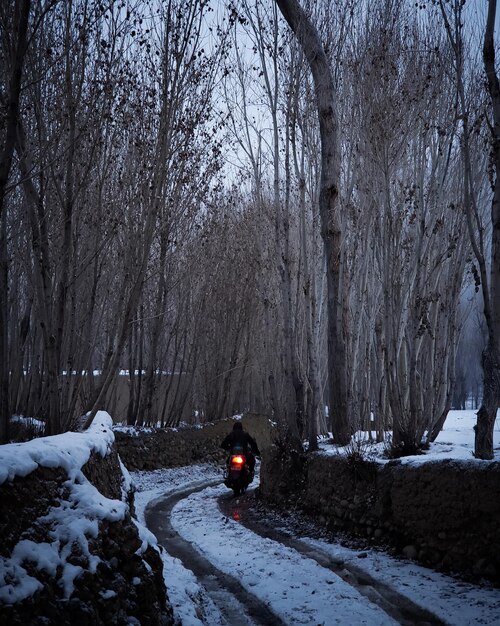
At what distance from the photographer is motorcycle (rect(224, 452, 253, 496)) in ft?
36.9

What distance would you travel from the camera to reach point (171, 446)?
17.2 meters

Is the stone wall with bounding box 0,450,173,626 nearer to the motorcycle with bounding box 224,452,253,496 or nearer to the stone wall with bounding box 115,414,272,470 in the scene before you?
the motorcycle with bounding box 224,452,253,496

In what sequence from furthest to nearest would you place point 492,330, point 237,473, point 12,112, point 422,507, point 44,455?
1. point 237,473
2. point 492,330
3. point 422,507
4. point 12,112
5. point 44,455

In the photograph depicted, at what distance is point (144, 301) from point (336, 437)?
28.3ft

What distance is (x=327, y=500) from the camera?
8.16 metres

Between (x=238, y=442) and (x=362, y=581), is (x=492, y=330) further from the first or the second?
(x=238, y=442)

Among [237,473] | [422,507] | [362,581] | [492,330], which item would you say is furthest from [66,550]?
[237,473]

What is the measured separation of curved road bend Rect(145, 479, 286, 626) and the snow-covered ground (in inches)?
3.3

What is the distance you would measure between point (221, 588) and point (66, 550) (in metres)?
2.69

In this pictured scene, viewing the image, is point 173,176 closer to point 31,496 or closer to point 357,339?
point 31,496

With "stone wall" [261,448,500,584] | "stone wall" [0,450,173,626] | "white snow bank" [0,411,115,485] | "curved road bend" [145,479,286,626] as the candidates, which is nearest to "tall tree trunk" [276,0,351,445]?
"stone wall" [261,448,500,584]

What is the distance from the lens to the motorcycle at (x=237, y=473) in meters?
11.3

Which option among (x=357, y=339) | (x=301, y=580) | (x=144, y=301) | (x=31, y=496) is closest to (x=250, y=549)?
(x=301, y=580)

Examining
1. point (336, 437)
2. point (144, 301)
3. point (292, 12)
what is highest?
point (292, 12)
